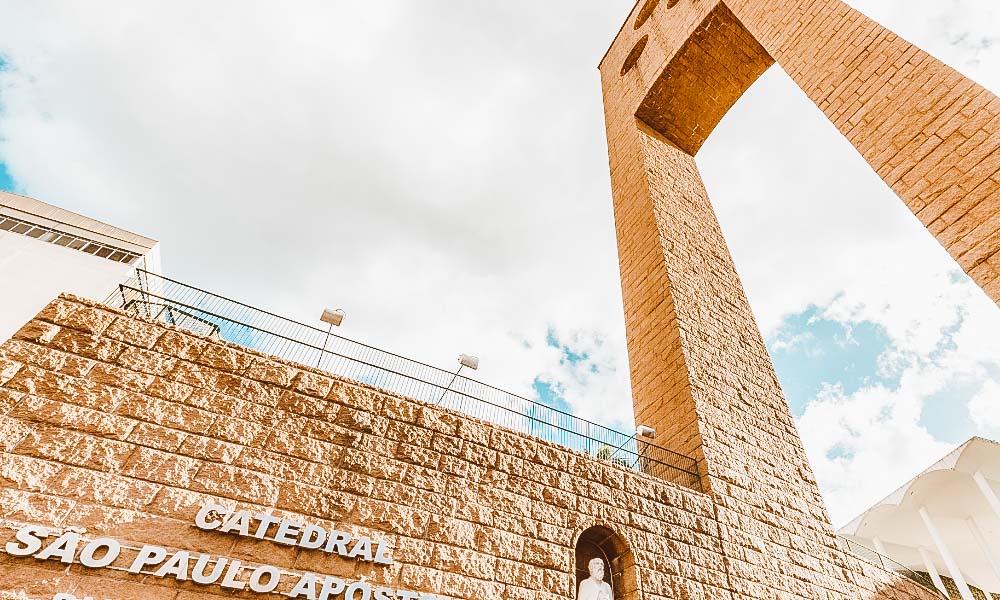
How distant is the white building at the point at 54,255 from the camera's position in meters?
7.99

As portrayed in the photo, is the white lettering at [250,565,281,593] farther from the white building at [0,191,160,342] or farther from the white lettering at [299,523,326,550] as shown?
the white building at [0,191,160,342]

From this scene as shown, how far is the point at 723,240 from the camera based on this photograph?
1130 centimetres

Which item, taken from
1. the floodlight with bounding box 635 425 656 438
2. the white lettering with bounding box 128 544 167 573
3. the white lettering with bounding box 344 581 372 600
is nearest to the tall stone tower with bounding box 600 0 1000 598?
the floodlight with bounding box 635 425 656 438

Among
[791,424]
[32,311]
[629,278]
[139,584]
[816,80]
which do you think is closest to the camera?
[139,584]

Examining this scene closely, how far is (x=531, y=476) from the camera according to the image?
5.47 m

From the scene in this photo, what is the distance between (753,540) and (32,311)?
11804mm

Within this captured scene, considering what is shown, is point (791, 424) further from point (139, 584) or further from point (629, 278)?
point (139, 584)

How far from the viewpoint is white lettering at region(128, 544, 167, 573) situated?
3.46 metres

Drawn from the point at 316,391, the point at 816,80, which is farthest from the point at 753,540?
the point at 816,80

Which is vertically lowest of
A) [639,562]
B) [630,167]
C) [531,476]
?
[639,562]

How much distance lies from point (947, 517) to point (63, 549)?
21.9m

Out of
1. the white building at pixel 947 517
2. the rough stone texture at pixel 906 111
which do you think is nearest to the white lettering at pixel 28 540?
the rough stone texture at pixel 906 111

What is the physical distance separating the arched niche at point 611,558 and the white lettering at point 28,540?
468 cm

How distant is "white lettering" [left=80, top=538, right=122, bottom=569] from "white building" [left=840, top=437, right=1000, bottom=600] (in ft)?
57.7
